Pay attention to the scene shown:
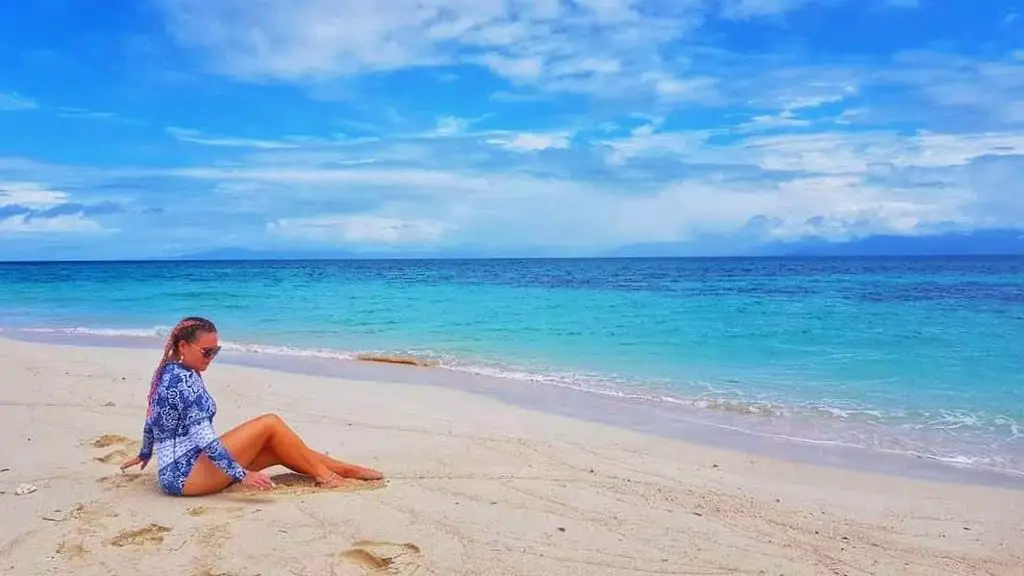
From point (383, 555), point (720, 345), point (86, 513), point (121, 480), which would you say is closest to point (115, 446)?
point (121, 480)

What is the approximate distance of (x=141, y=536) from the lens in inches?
181

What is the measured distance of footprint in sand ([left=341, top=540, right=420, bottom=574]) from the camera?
4.28m

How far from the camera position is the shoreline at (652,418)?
6934 mm

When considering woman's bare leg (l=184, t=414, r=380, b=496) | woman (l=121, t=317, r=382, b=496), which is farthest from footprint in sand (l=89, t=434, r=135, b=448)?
woman's bare leg (l=184, t=414, r=380, b=496)

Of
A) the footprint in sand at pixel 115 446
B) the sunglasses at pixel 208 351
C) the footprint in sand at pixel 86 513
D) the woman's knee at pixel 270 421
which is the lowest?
the footprint in sand at pixel 115 446

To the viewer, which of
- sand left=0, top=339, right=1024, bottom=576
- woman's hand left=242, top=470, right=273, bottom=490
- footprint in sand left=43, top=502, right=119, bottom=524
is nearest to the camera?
sand left=0, top=339, right=1024, bottom=576

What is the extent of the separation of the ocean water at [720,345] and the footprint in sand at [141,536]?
5.86m

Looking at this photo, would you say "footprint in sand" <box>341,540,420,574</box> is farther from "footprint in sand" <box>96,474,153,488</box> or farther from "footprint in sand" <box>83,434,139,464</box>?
"footprint in sand" <box>83,434,139,464</box>

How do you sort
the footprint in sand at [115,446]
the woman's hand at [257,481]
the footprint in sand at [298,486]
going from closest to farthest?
1. the woman's hand at [257,481]
2. the footprint in sand at [298,486]
3. the footprint in sand at [115,446]

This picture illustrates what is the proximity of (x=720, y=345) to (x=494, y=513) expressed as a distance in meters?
11.4

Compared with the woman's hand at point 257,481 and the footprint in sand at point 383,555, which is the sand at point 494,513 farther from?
the woman's hand at point 257,481

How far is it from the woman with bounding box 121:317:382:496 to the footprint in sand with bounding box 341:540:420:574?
1089mm

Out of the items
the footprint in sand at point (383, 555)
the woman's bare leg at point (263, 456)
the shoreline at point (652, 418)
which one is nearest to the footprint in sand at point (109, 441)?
the woman's bare leg at point (263, 456)

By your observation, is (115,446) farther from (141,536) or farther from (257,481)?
(141,536)
